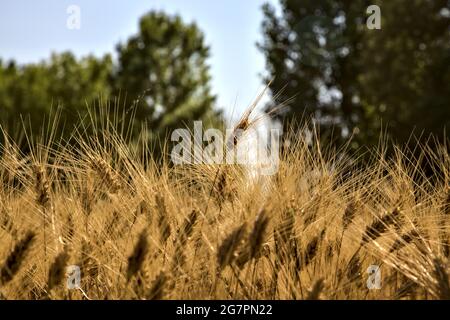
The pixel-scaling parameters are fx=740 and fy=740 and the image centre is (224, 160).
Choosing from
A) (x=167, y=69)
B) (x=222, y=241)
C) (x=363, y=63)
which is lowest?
(x=222, y=241)

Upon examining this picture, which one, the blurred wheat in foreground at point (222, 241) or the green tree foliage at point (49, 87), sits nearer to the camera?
the blurred wheat in foreground at point (222, 241)

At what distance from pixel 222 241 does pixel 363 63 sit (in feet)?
62.5

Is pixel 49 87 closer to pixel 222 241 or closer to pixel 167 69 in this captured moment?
pixel 167 69

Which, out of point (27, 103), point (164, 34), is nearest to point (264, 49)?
point (164, 34)

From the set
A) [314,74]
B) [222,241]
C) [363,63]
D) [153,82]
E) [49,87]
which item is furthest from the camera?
[49,87]

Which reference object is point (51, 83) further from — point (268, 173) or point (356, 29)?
point (268, 173)

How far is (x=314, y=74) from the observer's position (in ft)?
79.5

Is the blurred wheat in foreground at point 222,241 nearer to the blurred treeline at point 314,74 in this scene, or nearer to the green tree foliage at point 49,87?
the blurred treeline at point 314,74

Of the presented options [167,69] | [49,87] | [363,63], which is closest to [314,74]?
[363,63]

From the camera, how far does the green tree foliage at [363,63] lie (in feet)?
61.2

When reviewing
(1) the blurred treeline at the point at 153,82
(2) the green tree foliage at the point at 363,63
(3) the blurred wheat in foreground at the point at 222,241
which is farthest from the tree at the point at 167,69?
(3) the blurred wheat in foreground at the point at 222,241

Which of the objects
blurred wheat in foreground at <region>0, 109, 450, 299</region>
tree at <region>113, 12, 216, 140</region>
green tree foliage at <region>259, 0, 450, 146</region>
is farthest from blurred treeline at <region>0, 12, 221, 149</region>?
blurred wheat in foreground at <region>0, 109, 450, 299</region>

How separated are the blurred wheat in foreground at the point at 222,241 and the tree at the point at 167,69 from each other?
76.0ft

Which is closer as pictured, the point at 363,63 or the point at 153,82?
the point at 363,63
